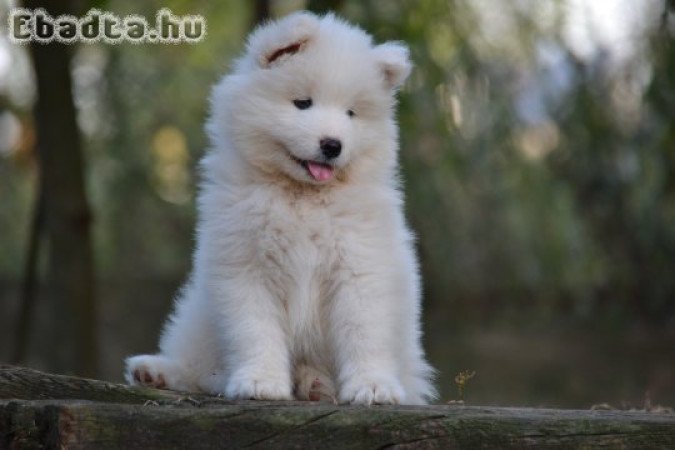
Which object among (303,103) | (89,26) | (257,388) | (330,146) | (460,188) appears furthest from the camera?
(460,188)

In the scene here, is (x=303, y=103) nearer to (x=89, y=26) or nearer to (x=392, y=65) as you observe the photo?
(x=392, y=65)

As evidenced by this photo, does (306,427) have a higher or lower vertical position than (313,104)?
lower

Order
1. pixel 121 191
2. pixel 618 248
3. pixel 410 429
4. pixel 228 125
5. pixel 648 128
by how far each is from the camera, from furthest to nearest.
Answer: pixel 121 191 → pixel 618 248 → pixel 648 128 → pixel 228 125 → pixel 410 429

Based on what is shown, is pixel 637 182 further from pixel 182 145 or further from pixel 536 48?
pixel 182 145

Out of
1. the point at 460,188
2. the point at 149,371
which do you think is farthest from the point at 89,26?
the point at 149,371

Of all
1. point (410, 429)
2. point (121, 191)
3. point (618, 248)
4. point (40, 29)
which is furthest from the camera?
point (121, 191)

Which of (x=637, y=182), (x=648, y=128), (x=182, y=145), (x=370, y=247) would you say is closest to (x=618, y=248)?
(x=637, y=182)

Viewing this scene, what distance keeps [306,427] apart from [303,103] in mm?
1388

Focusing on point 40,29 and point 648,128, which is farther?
point 648,128

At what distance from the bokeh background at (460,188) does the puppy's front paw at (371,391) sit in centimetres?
207

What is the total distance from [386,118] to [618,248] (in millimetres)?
4296

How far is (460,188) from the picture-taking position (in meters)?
8.47

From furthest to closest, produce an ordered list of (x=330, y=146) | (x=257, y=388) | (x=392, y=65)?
1. (x=392, y=65)
2. (x=330, y=146)
3. (x=257, y=388)

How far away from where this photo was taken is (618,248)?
8.30 meters
